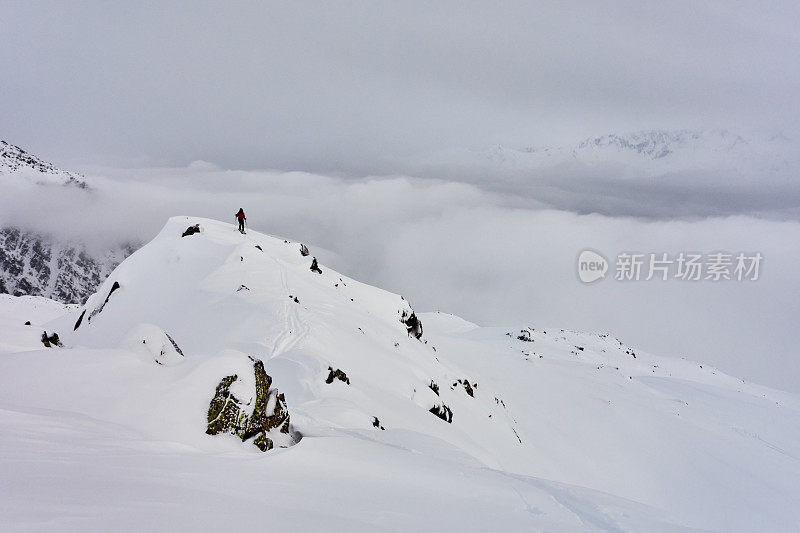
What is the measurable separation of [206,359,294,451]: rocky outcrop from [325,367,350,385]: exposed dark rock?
9713mm

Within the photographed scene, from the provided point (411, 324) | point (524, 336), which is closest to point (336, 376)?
point (411, 324)

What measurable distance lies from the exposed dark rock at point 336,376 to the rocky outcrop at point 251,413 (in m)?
9.71

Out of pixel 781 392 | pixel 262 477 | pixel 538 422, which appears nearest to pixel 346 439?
pixel 262 477

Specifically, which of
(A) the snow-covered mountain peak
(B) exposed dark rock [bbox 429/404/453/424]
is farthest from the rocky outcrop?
(B) exposed dark rock [bbox 429/404/453/424]

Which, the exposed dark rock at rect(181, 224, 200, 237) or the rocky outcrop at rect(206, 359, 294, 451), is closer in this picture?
the rocky outcrop at rect(206, 359, 294, 451)

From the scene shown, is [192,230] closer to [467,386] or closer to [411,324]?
[411,324]

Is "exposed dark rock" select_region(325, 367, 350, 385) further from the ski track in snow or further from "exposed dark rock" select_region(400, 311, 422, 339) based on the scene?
"exposed dark rock" select_region(400, 311, 422, 339)

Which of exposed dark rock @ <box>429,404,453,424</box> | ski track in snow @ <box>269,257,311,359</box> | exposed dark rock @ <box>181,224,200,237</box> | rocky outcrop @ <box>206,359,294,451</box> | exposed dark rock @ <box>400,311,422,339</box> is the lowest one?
exposed dark rock @ <box>429,404,453,424</box>

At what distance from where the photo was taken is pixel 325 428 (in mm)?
12695

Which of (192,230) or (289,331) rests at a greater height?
(192,230)

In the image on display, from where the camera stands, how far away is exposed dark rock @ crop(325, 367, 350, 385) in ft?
68.7

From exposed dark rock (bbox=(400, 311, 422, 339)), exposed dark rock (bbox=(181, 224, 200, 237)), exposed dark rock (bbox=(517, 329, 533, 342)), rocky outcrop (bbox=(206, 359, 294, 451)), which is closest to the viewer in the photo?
rocky outcrop (bbox=(206, 359, 294, 451))

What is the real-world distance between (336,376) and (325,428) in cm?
887

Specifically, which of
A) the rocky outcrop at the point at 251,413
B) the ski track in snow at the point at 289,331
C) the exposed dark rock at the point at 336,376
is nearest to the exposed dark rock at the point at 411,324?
the ski track in snow at the point at 289,331
